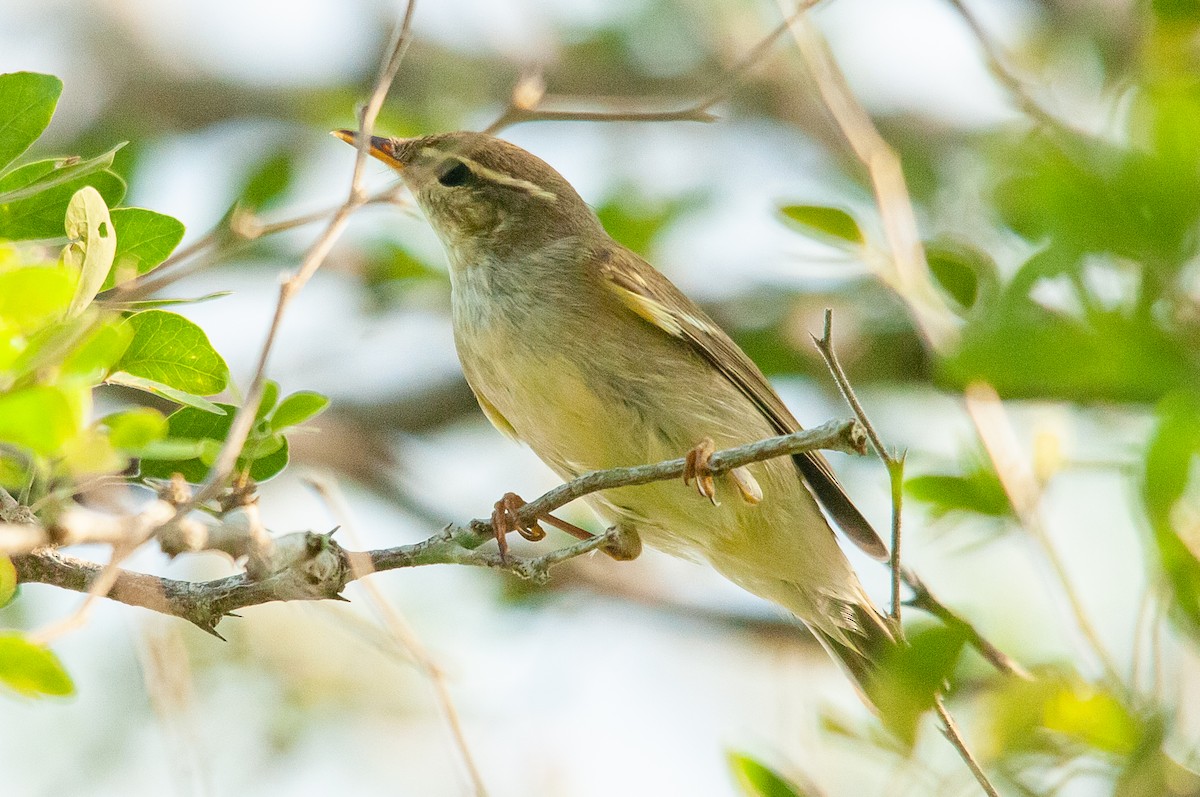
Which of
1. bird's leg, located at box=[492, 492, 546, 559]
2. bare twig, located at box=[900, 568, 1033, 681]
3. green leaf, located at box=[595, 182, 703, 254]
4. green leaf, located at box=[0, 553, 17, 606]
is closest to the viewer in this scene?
green leaf, located at box=[0, 553, 17, 606]

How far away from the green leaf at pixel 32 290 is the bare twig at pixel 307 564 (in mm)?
823

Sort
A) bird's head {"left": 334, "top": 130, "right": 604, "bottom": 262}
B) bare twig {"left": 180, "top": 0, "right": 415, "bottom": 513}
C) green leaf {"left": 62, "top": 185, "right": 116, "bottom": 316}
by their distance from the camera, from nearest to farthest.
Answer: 1. bare twig {"left": 180, "top": 0, "right": 415, "bottom": 513}
2. green leaf {"left": 62, "top": 185, "right": 116, "bottom": 316}
3. bird's head {"left": 334, "top": 130, "right": 604, "bottom": 262}

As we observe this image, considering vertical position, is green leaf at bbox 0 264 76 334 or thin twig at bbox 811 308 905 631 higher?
green leaf at bbox 0 264 76 334

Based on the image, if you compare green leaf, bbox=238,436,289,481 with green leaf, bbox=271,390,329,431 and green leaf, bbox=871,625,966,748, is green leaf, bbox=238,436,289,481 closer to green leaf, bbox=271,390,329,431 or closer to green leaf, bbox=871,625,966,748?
green leaf, bbox=271,390,329,431

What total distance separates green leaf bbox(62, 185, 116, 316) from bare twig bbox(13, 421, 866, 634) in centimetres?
57

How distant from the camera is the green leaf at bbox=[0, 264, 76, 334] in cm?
175

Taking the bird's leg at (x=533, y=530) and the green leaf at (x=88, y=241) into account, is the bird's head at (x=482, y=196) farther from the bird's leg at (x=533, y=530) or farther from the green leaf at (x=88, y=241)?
the green leaf at (x=88, y=241)

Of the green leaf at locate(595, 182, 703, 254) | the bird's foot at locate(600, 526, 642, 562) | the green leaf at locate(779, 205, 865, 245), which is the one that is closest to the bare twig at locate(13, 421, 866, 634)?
the green leaf at locate(779, 205, 865, 245)

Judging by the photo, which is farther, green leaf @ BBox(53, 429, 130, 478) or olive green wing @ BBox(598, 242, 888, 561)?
olive green wing @ BBox(598, 242, 888, 561)

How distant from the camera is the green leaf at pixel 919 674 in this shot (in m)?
2.31

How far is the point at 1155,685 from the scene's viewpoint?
214 centimetres

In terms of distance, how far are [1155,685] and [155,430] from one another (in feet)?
5.38

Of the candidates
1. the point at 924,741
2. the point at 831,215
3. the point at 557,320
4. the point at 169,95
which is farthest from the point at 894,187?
the point at 169,95

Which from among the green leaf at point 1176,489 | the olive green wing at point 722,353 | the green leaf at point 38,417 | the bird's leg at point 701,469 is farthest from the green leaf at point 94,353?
the olive green wing at point 722,353
